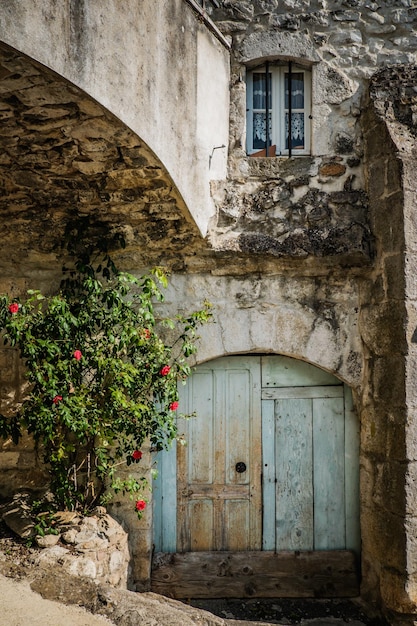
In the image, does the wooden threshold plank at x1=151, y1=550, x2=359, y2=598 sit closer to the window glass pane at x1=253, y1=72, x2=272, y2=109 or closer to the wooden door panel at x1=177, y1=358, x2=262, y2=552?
the wooden door panel at x1=177, y1=358, x2=262, y2=552

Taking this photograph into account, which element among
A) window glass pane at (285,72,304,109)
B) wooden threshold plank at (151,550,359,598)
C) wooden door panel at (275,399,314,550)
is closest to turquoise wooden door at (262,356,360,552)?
wooden door panel at (275,399,314,550)

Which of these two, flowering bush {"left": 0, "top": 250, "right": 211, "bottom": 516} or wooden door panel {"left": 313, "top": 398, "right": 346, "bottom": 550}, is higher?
flowering bush {"left": 0, "top": 250, "right": 211, "bottom": 516}

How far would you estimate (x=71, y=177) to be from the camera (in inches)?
147

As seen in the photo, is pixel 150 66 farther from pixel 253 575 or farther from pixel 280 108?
pixel 253 575

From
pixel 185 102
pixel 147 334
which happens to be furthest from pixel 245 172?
pixel 147 334

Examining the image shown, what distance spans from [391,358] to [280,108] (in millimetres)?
2101

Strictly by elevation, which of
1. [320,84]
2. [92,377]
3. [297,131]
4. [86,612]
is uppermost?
[320,84]

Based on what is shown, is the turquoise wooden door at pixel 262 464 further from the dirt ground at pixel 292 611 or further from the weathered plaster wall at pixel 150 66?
the weathered plaster wall at pixel 150 66

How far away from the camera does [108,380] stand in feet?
12.9

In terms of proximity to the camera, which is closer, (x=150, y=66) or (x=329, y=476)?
(x=150, y=66)

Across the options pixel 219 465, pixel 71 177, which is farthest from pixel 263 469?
pixel 71 177

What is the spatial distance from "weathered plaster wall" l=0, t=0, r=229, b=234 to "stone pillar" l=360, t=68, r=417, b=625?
Answer: 3.88 feet

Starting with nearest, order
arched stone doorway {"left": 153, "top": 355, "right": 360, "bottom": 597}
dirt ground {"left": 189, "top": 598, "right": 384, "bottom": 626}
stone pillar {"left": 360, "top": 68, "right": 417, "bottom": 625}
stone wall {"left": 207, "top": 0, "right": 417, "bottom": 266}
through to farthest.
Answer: stone pillar {"left": 360, "top": 68, "right": 417, "bottom": 625}
dirt ground {"left": 189, "top": 598, "right": 384, "bottom": 626}
stone wall {"left": 207, "top": 0, "right": 417, "bottom": 266}
arched stone doorway {"left": 153, "top": 355, "right": 360, "bottom": 597}

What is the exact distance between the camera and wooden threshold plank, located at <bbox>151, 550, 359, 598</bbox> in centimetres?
441
